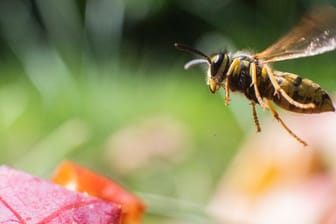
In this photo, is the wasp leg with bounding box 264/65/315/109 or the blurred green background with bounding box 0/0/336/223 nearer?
the wasp leg with bounding box 264/65/315/109

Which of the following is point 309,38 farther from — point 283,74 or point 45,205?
point 45,205

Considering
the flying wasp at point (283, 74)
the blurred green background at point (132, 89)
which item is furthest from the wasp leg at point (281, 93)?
the blurred green background at point (132, 89)

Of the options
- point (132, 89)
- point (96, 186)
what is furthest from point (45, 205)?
point (132, 89)

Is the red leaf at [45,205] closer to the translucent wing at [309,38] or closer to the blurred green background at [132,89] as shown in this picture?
the translucent wing at [309,38]

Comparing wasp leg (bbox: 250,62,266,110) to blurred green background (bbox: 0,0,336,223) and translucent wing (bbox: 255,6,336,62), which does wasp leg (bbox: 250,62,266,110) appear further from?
blurred green background (bbox: 0,0,336,223)

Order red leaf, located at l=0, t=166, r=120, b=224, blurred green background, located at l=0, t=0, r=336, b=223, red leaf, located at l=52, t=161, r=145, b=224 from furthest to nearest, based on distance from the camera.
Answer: blurred green background, located at l=0, t=0, r=336, b=223 → red leaf, located at l=52, t=161, r=145, b=224 → red leaf, located at l=0, t=166, r=120, b=224

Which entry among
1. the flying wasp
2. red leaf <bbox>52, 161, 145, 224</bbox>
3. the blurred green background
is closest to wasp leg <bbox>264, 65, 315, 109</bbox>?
the flying wasp
